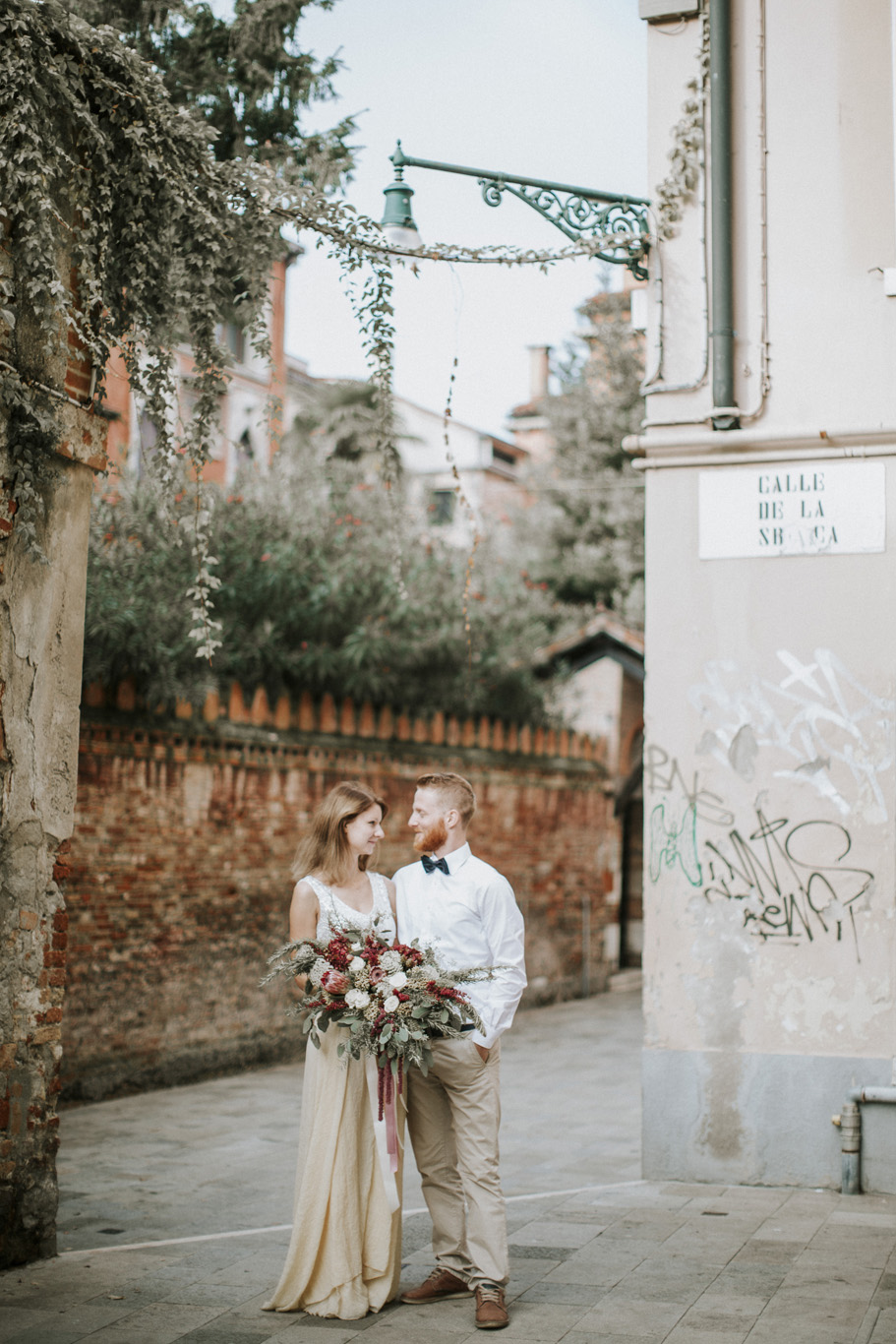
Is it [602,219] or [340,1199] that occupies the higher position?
[602,219]

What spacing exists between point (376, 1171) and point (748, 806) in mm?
2871

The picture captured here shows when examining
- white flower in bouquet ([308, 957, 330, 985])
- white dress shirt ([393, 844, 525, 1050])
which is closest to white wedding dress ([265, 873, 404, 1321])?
white flower in bouquet ([308, 957, 330, 985])

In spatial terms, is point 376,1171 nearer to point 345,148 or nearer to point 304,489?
point 345,148

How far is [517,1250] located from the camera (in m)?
5.49

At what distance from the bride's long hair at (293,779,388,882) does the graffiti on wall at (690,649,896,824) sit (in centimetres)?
238

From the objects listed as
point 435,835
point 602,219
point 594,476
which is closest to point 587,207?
point 602,219

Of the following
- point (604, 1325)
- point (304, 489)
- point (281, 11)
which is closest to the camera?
point (604, 1325)

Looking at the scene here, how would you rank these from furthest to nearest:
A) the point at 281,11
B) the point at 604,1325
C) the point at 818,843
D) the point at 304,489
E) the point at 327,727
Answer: the point at 304,489
the point at 327,727
the point at 281,11
the point at 818,843
the point at 604,1325

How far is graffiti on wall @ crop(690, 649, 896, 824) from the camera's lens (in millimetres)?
6539

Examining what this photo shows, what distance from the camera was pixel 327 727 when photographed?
1095 cm

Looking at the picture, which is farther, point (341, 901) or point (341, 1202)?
point (341, 901)

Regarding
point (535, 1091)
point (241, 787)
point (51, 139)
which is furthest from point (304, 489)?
point (51, 139)

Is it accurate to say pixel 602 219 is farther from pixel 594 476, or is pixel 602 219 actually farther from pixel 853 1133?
pixel 594 476

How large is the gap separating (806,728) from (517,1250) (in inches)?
111
